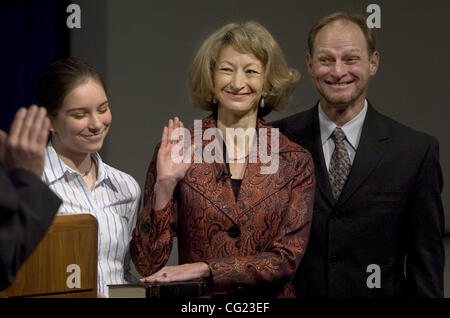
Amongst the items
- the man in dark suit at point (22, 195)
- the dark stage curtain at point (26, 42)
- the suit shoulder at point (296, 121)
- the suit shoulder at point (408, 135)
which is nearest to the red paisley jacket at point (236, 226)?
the suit shoulder at point (296, 121)

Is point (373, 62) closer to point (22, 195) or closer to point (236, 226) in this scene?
point (236, 226)

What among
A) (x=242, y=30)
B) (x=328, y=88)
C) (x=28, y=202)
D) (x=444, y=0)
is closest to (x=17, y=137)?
(x=28, y=202)

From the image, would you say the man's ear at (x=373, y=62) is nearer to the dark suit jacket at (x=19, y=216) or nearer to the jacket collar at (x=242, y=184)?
the jacket collar at (x=242, y=184)

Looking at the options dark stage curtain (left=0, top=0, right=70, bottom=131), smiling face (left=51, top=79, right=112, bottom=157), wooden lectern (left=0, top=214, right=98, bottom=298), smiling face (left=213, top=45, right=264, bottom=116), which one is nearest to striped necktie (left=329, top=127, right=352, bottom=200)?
smiling face (left=213, top=45, right=264, bottom=116)

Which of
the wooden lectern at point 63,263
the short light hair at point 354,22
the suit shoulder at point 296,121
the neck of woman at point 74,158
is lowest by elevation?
the wooden lectern at point 63,263

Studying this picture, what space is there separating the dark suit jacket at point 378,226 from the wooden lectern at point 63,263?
35.3 inches

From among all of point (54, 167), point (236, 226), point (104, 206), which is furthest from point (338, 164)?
point (54, 167)

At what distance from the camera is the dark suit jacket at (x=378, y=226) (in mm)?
2705

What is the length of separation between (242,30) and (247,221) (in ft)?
1.95

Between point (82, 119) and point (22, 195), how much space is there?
752mm

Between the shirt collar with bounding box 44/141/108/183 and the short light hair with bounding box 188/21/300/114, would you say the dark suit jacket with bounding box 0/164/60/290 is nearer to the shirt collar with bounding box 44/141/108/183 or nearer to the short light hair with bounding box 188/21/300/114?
the shirt collar with bounding box 44/141/108/183

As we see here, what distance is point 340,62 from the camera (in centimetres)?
274

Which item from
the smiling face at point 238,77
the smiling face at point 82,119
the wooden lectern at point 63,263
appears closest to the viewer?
the wooden lectern at point 63,263

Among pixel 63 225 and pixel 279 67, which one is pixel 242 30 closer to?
pixel 279 67
